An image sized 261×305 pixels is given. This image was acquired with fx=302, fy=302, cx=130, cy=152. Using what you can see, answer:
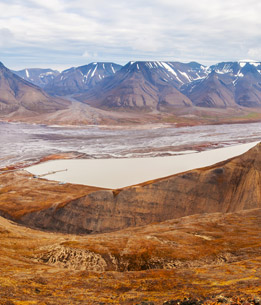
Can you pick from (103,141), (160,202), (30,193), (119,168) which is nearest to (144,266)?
(160,202)

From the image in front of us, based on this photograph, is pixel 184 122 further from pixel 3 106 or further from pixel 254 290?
pixel 254 290

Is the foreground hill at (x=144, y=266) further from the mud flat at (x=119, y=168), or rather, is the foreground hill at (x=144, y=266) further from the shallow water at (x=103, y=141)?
the shallow water at (x=103, y=141)

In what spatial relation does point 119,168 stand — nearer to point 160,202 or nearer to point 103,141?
point 160,202

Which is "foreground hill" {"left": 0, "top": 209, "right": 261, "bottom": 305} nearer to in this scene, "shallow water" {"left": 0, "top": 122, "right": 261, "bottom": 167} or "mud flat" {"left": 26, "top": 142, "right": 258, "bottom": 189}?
"mud flat" {"left": 26, "top": 142, "right": 258, "bottom": 189}

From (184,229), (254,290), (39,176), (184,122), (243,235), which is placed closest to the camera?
(254,290)

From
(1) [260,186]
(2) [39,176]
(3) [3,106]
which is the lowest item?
(2) [39,176]

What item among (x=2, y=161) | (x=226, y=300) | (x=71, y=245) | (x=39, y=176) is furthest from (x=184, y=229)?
(x=2, y=161)
